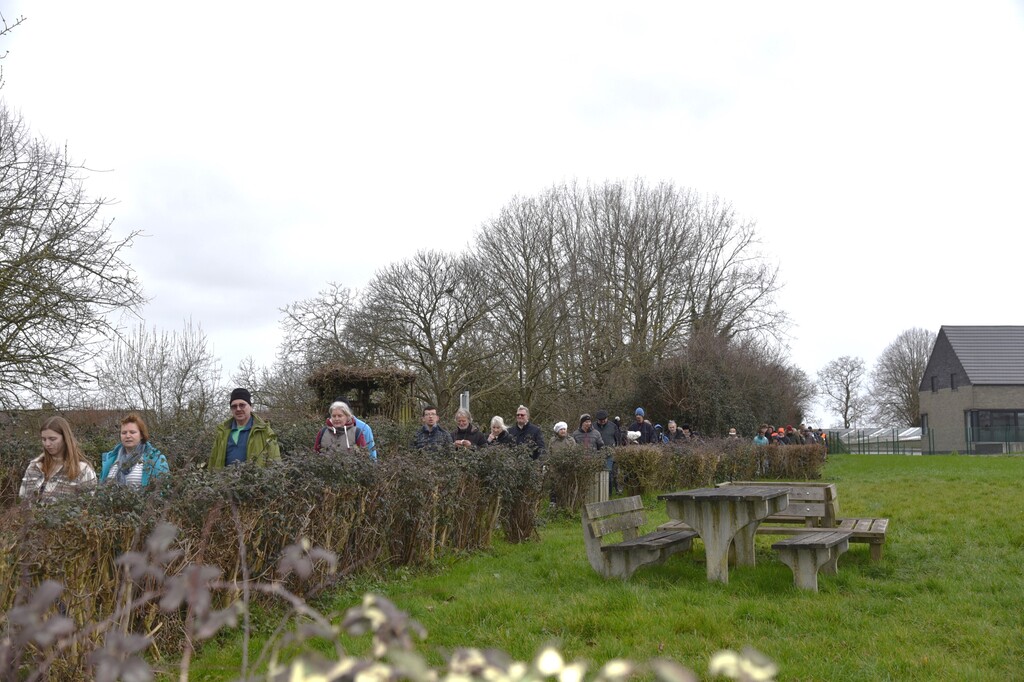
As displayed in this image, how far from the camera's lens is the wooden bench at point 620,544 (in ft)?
26.6

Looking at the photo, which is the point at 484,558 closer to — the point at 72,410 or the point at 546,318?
the point at 72,410

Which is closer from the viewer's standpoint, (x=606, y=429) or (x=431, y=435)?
(x=431, y=435)

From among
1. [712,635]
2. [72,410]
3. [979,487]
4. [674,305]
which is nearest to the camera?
[712,635]

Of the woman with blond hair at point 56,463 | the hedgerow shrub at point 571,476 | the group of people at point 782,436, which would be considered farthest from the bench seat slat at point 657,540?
the group of people at point 782,436

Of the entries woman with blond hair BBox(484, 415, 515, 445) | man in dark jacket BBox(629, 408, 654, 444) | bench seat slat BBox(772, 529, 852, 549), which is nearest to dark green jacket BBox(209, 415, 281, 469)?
woman with blond hair BBox(484, 415, 515, 445)

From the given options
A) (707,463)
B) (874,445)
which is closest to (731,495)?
(707,463)

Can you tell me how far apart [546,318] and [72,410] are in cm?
1638

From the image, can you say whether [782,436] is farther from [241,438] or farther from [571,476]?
[241,438]

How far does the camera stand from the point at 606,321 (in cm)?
3434

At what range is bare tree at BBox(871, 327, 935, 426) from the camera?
80250 mm

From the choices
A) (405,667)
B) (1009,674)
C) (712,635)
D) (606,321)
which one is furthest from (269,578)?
(606,321)

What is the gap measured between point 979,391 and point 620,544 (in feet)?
172

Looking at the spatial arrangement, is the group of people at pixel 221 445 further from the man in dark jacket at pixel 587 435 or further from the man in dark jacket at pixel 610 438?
the man in dark jacket at pixel 610 438

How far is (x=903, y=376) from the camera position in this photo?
8119cm
